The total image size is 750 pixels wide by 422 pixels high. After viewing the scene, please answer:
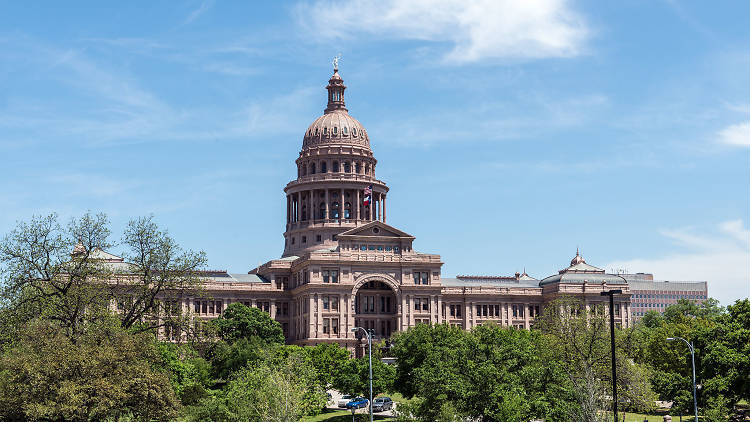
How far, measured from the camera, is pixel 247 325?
466 ft

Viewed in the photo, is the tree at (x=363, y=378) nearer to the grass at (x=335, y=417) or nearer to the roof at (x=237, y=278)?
the grass at (x=335, y=417)

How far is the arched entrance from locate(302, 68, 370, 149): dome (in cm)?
3469

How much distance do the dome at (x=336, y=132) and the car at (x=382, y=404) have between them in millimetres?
85543

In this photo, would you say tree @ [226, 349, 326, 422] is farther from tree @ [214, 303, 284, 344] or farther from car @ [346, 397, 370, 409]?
tree @ [214, 303, 284, 344]

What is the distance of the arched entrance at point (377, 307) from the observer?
158500mm

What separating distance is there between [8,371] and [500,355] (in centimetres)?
3698

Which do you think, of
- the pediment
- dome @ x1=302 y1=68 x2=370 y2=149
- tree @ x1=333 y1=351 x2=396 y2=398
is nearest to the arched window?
dome @ x1=302 y1=68 x2=370 y2=149

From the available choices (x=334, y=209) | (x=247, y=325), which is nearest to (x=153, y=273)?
(x=247, y=325)

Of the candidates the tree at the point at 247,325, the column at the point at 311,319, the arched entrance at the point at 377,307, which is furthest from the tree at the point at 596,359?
the arched entrance at the point at 377,307

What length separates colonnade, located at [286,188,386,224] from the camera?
583 ft

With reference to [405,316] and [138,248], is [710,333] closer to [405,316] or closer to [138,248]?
[138,248]

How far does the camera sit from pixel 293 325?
16462cm

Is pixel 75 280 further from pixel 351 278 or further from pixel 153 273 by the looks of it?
pixel 351 278

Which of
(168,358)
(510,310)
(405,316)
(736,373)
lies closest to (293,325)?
(405,316)
